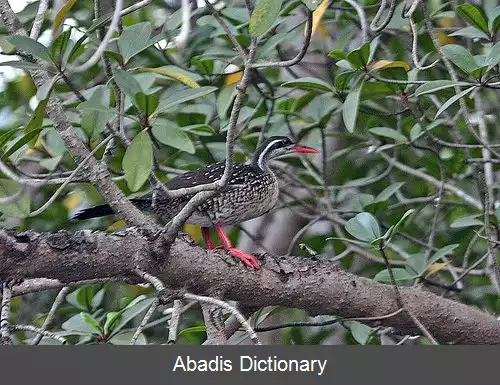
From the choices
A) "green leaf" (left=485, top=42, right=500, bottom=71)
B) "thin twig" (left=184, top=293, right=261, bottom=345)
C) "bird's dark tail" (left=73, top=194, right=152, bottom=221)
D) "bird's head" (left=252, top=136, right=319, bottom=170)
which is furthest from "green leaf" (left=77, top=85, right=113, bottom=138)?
"bird's head" (left=252, top=136, right=319, bottom=170)

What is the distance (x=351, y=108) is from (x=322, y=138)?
790mm

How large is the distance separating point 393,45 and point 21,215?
6.65ft

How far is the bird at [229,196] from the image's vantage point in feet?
9.51

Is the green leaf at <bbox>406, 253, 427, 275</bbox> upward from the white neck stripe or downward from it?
downward

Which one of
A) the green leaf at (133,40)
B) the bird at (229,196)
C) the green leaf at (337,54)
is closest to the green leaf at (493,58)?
the green leaf at (337,54)

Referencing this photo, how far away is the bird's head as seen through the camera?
10.9 ft

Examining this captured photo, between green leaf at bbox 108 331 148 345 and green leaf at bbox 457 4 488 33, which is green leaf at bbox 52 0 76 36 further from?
green leaf at bbox 457 4 488 33

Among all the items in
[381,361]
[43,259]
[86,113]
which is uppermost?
[86,113]

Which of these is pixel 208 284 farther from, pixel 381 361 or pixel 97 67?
pixel 97 67

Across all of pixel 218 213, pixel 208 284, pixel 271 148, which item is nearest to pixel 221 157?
pixel 271 148

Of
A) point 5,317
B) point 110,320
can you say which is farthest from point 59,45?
point 110,320

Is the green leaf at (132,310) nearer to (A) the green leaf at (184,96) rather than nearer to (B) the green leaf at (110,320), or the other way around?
(B) the green leaf at (110,320)

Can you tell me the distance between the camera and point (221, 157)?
3498 mm

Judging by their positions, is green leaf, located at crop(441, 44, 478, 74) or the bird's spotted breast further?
the bird's spotted breast
